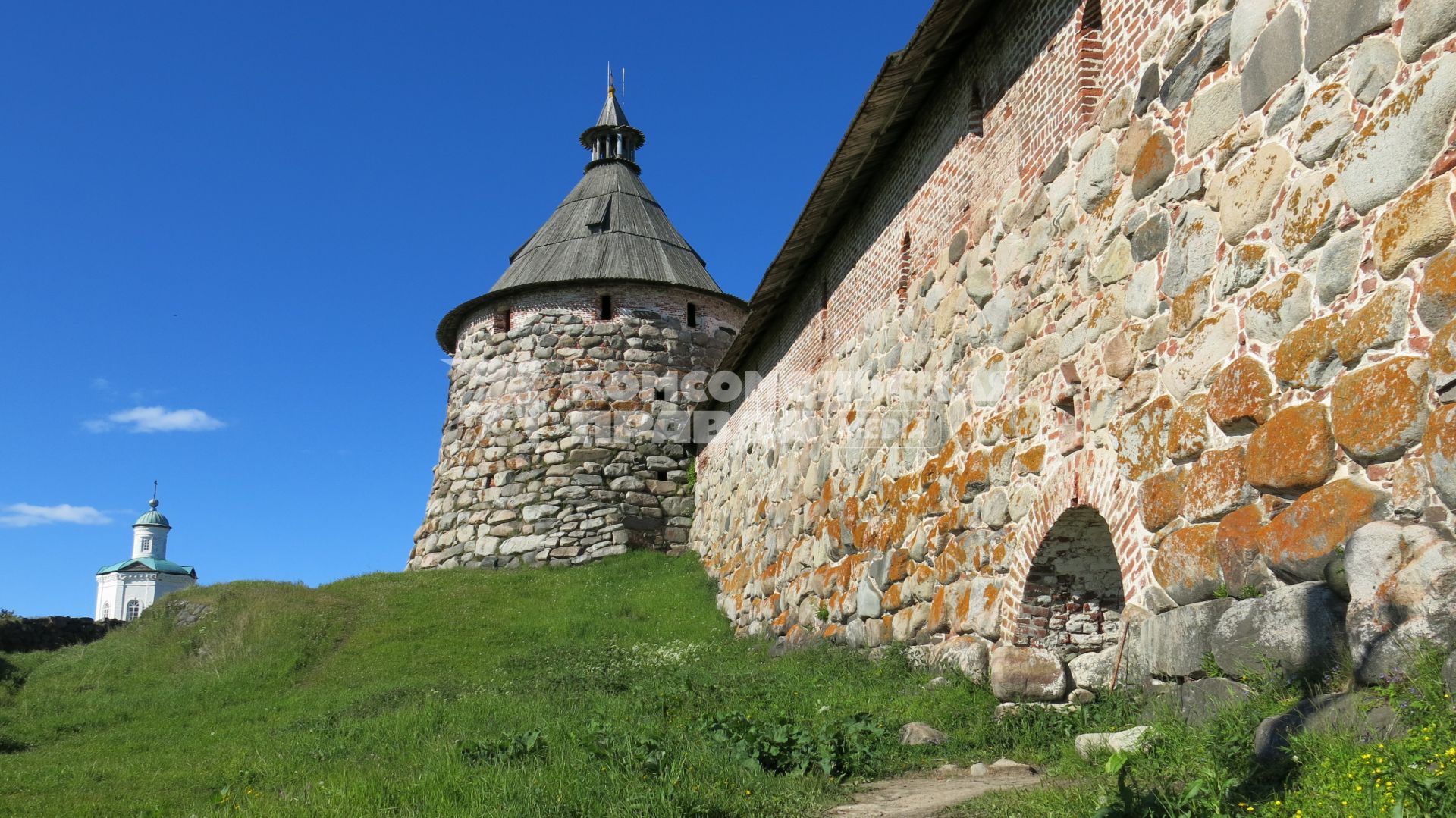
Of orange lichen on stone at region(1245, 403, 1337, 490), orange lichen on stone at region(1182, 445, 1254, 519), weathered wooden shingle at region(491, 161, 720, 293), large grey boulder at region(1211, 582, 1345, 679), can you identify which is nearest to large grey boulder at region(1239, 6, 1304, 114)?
orange lichen on stone at region(1245, 403, 1337, 490)

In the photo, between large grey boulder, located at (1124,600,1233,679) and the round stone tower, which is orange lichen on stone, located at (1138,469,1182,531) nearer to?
large grey boulder, located at (1124,600,1233,679)

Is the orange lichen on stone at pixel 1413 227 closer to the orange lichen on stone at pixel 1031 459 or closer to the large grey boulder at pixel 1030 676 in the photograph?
the orange lichen on stone at pixel 1031 459

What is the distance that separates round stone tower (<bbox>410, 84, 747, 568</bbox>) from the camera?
18.5 metres

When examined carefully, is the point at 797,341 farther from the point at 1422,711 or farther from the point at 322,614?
the point at 1422,711

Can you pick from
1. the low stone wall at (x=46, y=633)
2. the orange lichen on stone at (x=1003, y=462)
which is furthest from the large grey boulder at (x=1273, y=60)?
the low stone wall at (x=46, y=633)

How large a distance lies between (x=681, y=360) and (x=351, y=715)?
454 inches

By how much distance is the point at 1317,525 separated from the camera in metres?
3.94

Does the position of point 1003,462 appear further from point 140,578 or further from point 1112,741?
point 140,578

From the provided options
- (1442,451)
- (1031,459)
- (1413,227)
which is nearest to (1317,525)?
(1442,451)

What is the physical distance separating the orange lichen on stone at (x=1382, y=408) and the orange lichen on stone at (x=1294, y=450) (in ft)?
0.25

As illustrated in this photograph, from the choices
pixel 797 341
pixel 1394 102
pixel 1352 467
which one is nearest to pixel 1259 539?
pixel 1352 467

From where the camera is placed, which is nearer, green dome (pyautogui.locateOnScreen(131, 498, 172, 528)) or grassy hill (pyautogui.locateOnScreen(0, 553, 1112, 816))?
grassy hill (pyautogui.locateOnScreen(0, 553, 1112, 816))

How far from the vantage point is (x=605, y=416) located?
19.0m

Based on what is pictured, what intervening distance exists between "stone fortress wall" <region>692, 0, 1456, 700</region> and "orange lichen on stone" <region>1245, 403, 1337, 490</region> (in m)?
0.01
